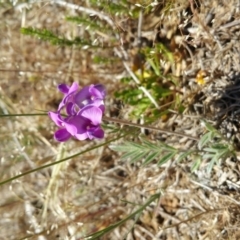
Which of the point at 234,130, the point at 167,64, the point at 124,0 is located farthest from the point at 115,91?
the point at 234,130

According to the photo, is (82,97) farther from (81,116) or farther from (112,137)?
(112,137)

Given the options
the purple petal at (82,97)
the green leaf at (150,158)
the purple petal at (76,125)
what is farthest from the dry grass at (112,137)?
the purple petal at (76,125)

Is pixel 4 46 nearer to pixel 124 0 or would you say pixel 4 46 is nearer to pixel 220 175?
pixel 124 0

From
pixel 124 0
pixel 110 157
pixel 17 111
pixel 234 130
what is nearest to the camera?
pixel 234 130

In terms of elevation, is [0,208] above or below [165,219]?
above

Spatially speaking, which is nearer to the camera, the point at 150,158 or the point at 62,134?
the point at 62,134

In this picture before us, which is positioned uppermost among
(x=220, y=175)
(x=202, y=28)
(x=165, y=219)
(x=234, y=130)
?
(x=202, y=28)

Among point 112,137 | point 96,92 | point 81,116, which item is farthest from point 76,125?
point 112,137
